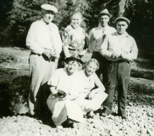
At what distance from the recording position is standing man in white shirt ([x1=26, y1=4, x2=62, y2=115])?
3867 mm

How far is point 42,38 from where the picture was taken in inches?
155

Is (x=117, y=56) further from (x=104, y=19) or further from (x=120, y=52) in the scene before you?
(x=104, y=19)

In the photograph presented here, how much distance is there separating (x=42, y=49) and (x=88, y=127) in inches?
57.3

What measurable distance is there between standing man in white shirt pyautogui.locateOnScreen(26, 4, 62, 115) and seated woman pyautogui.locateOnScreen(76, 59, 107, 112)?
550 mm

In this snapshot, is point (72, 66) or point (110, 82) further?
point (110, 82)

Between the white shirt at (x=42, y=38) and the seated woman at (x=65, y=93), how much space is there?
396mm

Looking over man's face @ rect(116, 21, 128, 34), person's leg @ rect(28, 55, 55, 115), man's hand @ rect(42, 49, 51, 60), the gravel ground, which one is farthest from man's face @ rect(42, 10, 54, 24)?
the gravel ground

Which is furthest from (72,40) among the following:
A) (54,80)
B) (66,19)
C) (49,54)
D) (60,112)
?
(66,19)

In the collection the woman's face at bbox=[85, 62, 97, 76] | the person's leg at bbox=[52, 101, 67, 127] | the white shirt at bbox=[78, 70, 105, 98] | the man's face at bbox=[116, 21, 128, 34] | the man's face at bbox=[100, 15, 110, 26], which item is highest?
the man's face at bbox=[100, 15, 110, 26]

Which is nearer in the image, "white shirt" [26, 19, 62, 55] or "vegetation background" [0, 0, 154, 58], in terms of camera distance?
"white shirt" [26, 19, 62, 55]

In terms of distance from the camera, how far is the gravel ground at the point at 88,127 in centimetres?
369

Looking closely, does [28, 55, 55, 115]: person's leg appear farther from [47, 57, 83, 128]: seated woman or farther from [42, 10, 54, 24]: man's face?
[42, 10, 54, 24]: man's face

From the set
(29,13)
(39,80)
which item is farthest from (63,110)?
(29,13)

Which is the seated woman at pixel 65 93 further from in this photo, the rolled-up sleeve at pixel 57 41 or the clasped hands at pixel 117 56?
the clasped hands at pixel 117 56
